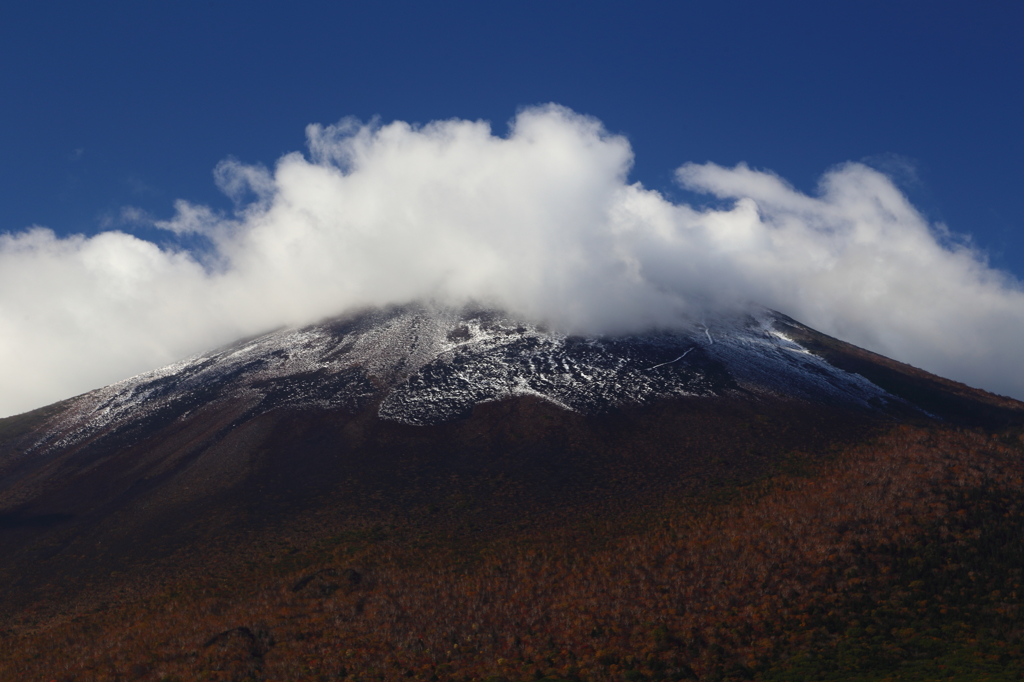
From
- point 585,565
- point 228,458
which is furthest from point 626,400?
point 228,458

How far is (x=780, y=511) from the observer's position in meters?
40.6

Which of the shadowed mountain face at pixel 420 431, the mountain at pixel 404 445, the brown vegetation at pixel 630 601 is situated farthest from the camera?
the shadowed mountain face at pixel 420 431

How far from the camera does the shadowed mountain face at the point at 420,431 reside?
5128 cm

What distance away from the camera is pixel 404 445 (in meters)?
64.9

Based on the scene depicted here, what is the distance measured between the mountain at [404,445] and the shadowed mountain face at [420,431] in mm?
316

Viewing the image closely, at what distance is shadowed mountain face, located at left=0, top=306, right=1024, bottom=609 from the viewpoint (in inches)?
2019

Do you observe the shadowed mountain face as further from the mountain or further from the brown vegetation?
the brown vegetation

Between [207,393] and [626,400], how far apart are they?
56940mm

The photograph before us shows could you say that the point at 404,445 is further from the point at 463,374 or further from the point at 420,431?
the point at 463,374

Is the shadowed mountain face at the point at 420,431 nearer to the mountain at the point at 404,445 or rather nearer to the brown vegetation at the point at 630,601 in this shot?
the mountain at the point at 404,445

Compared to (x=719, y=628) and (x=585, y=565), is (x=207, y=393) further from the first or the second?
(x=719, y=628)

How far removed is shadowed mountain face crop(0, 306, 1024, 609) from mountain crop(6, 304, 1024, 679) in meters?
0.32

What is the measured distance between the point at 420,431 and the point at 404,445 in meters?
3.31

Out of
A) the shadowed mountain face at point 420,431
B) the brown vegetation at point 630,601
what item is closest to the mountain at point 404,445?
the shadowed mountain face at point 420,431
